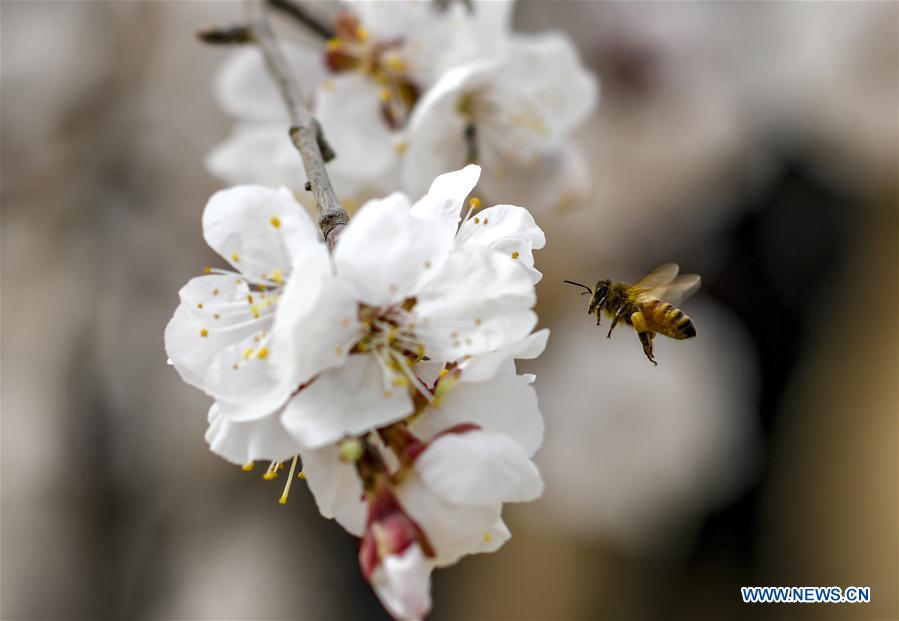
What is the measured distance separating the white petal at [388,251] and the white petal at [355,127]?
1.85 feet

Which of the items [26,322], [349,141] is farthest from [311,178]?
[26,322]

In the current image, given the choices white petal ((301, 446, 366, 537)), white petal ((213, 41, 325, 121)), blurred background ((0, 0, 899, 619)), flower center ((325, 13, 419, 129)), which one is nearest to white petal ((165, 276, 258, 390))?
white petal ((301, 446, 366, 537))

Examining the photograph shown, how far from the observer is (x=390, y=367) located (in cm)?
58

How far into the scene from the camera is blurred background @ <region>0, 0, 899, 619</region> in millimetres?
2213

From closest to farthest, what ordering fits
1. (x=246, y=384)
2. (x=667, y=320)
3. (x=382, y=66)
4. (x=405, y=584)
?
(x=405, y=584) → (x=246, y=384) → (x=667, y=320) → (x=382, y=66)

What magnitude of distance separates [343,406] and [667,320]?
371 mm

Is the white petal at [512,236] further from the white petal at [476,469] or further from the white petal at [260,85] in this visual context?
the white petal at [260,85]

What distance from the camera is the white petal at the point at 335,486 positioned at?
2.00 feet

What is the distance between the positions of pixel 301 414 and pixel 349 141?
0.66 meters

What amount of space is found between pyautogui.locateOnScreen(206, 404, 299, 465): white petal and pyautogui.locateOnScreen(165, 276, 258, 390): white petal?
4 centimetres

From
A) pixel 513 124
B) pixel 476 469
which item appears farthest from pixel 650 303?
pixel 513 124

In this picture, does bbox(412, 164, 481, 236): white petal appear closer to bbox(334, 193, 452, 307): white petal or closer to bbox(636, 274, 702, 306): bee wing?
bbox(334, 193, 452, 307): white petal

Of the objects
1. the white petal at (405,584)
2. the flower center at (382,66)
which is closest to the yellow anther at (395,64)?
the flower center at (382,66)

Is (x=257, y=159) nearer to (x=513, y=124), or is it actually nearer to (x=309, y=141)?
(x=513, y=124)
